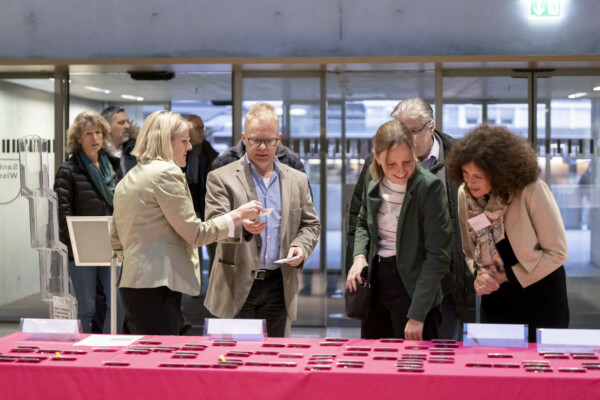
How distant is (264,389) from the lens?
249cm

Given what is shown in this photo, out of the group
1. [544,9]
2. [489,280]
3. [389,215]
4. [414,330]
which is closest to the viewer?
[414,330]

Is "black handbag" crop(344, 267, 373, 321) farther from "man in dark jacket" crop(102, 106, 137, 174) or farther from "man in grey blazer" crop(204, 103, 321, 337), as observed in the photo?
"man in dark jacket" crop(102, 106, 137, 174)

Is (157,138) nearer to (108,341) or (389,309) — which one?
(108,341)

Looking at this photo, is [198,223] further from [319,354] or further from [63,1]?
[63,1]

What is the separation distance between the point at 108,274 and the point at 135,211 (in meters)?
2.54

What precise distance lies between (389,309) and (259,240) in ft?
2.36

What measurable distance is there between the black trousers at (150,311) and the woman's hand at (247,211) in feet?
1.51

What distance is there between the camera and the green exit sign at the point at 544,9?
677 centimetres

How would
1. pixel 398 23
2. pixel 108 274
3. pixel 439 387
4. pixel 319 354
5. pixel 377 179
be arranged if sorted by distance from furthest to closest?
pixel 398 23 → pixel 108 274 → pixel 377 179 → pixel 319 354 → pixel 439 387

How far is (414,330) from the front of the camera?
3207mm

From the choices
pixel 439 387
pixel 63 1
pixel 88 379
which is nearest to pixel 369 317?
pixel 439 387

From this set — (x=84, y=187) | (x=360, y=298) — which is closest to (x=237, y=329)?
(x=360, y=298)

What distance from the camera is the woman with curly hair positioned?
323 centimetres

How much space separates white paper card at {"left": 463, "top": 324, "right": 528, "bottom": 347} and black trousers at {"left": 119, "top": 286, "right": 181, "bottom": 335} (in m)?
1.39
